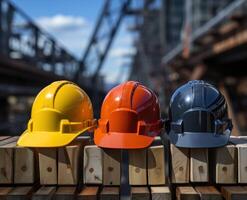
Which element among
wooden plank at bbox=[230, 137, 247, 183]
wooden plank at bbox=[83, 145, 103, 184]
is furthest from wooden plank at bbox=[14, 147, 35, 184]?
wooden plank at bbox=[230, 137, 247, 183]

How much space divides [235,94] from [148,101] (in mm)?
Answer: 19753

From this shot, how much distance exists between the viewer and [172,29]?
4566cm

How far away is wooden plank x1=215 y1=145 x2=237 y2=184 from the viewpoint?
3.18 m

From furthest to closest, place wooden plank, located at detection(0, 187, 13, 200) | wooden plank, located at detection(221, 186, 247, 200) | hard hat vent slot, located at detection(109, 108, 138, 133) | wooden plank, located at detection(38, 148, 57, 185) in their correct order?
hard hat vent slot, located at detection(109, 108, 138, 133)
wooden plank, located at detection(38, 148, 57, 185)
wooden plank, located at detection(0, 187, 13, 200)
wooden plank, located at detection(221, 186, 247, 200)

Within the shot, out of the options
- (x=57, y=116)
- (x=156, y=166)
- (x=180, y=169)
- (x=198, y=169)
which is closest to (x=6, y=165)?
(x=57, y=116)

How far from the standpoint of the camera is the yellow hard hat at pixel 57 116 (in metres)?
3.34

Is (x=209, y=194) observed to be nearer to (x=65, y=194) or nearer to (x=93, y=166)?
(x=93, y=166)

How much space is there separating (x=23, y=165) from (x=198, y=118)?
1.21 m

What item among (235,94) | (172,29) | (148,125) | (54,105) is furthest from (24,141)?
(172,29)

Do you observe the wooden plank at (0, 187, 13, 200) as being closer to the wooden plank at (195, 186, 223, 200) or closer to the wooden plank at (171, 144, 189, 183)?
the wooden plank at (171, 144, 189, 183)

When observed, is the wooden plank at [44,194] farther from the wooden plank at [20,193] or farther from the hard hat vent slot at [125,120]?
the hard hat vent slot at [125,120]

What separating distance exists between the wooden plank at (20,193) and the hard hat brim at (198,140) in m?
1.00

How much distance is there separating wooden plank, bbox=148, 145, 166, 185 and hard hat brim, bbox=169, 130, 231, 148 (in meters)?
0.14

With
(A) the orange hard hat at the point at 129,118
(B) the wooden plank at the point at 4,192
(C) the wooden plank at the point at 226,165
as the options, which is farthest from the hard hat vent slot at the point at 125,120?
(B) the wooden plank at the point at 4,192
